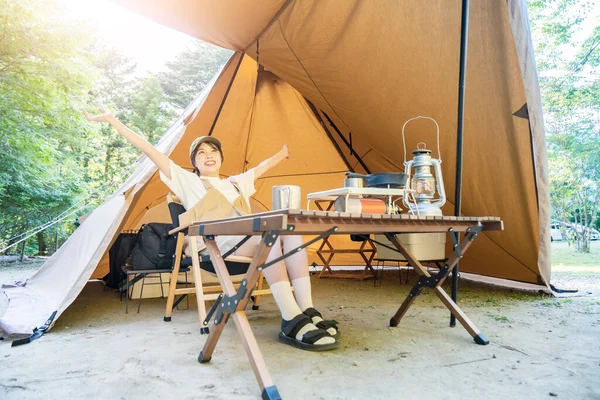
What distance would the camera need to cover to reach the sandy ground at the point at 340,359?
1.29 meters

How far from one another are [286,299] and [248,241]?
476mm

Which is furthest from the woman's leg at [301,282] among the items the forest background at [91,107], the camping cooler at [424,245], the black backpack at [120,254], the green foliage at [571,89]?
the green foliage at [571,89]

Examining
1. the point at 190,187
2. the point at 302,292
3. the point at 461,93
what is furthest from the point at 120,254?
the point at 461,93

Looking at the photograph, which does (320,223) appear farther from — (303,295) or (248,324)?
(303,295)

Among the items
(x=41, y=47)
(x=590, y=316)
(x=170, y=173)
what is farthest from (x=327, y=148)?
(x=41, y=47)

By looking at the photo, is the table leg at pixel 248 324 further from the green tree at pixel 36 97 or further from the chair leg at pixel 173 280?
the green tree at pixel 36 97

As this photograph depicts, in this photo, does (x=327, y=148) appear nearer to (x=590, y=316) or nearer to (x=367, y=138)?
(x=367, y=138)

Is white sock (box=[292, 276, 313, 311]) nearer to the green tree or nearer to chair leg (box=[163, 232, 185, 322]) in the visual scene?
chair leg (box=[163, 232, 185, 322])

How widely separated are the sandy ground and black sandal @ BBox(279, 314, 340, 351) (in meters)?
0.03

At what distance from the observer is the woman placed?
1736 mm

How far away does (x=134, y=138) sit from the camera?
2.16 metres

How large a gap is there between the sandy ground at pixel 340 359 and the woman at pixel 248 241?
86 mm

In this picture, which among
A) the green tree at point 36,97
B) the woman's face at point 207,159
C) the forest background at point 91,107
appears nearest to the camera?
the woman's face at point 207,159

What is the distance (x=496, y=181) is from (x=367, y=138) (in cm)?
127
